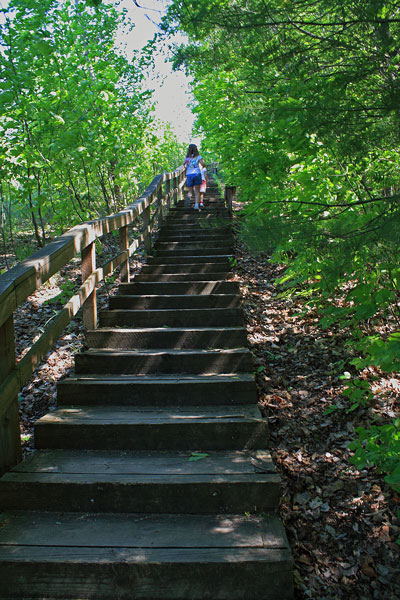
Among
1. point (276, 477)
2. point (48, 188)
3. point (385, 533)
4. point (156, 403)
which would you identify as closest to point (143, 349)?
point (156, 403)

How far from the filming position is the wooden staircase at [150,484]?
86.4 inches

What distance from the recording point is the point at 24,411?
169 inches

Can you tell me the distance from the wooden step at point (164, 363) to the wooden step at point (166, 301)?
1.29 metres

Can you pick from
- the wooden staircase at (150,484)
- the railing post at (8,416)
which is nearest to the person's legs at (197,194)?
the wooden staircase at (150,484)

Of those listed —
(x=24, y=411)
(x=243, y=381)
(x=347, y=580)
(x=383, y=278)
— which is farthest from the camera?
(x=24, y=411)

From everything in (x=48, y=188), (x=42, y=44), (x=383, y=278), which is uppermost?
(x=42, y=44)

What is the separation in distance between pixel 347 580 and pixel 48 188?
6821 millimetres

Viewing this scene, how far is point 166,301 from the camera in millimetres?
5277

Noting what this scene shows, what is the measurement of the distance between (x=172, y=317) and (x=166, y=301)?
0.43 m

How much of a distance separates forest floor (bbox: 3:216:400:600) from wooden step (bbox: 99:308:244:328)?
56cm

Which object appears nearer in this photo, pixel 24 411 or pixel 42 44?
pixel 24 411

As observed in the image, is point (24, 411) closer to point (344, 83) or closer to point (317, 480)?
point (317, 480)

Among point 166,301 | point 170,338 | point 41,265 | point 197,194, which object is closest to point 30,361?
point 41,265

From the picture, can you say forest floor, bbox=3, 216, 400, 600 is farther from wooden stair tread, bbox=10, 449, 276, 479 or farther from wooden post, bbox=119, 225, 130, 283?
wooden post, bbox=119, 225, 130, 283
